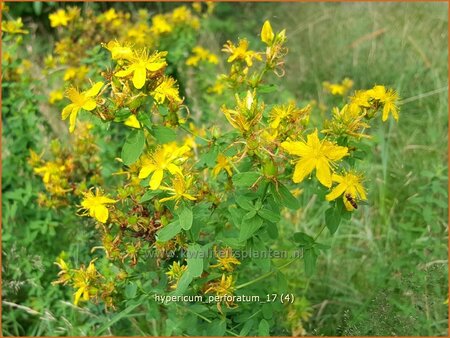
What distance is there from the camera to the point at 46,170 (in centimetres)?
220

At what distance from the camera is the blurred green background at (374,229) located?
6.95 ft

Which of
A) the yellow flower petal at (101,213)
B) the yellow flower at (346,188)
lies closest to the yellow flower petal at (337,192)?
the yellow flower at (346,188)

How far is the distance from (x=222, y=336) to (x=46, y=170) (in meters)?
0.92

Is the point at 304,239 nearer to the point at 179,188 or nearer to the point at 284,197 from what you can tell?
the point at 284,197

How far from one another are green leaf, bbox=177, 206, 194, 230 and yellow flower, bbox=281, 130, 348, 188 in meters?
0.24

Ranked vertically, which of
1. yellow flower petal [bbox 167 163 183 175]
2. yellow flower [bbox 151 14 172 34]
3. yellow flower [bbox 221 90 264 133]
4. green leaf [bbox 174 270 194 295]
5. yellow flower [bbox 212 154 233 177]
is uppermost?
yellow flower [bbox 151 14 172 34]

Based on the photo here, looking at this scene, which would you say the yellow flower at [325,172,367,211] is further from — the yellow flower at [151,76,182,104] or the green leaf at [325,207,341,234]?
the yellow flower at [151,76,182,104]

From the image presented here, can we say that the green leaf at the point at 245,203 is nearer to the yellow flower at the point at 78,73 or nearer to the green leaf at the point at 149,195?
the green leaf at the point at 149,195

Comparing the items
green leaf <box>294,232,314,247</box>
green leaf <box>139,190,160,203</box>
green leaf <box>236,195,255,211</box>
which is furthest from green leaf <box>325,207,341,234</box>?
green leaf <box>139,190,160,203</box>

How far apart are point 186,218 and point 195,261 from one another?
0.13 metres

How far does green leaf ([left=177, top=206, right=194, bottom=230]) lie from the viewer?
4.45 feet

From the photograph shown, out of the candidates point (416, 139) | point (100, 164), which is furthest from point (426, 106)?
point (100, 164)

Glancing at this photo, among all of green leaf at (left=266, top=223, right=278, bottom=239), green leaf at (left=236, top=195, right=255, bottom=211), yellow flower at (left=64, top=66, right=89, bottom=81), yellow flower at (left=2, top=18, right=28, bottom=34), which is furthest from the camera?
yellow flower at (left=64, top=66, right=89, bottom=81)

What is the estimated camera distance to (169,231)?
1.40m
